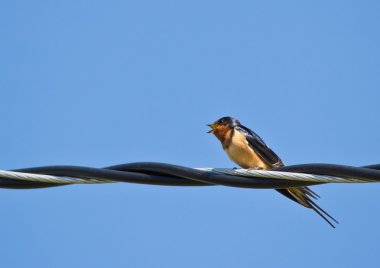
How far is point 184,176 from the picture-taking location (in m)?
3.80

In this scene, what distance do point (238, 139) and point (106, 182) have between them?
10.0 feet

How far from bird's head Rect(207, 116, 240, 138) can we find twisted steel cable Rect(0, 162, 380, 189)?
10.3 feet

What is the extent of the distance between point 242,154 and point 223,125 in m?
0.64

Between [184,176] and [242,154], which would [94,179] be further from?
[242,154]

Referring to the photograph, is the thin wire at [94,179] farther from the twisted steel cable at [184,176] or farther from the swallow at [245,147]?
the swallow at [245,147]

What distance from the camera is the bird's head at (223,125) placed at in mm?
7078

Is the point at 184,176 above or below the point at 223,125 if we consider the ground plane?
below

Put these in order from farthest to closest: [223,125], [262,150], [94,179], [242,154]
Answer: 1. [223,125]
2. [242,154]
3. [262,150]
4. [94,179]

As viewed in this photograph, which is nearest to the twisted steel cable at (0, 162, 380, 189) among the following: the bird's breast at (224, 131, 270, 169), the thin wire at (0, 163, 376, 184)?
the thin wire at (0, 163, 376, 184)

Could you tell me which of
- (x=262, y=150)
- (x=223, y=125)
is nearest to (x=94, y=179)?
(x=262, y=150)

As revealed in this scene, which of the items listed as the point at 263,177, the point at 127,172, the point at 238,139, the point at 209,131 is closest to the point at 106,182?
the point at 127,172

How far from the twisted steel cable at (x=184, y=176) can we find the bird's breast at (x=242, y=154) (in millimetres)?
2607

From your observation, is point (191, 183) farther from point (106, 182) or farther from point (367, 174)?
point (367, 174)

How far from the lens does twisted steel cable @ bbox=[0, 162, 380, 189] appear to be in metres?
3.70
